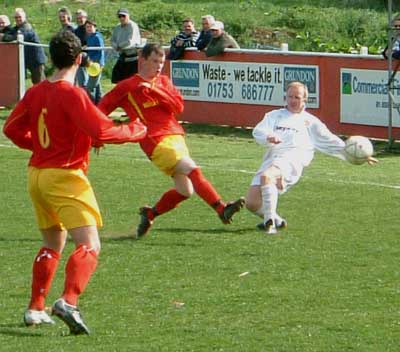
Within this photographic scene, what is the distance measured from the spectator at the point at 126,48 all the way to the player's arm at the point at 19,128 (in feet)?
46.8

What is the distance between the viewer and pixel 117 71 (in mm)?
22344

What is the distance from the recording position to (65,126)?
752cm

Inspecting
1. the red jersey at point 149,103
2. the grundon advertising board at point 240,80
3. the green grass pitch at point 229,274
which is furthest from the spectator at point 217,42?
the red jersey at point 149,103

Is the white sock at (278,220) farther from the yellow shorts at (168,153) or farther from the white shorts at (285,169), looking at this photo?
the yellow shorts at (168,153)

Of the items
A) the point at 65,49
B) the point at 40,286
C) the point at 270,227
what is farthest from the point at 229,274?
the point at 65,49

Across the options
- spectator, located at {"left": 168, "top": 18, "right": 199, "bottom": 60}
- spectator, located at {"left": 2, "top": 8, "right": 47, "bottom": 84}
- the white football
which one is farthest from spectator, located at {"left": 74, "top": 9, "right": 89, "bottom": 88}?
the white football

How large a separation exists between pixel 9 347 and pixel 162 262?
2.78m

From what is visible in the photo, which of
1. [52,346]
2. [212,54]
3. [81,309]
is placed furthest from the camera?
[212,54]

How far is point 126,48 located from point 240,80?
2.31m

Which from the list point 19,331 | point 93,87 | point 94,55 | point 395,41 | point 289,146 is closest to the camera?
point 19,331

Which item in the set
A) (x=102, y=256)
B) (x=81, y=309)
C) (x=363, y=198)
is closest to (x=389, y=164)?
(x=363, y=198)

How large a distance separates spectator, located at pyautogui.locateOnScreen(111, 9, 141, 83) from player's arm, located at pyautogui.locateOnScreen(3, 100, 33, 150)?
562 inches

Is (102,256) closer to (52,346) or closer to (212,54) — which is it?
(52,346)

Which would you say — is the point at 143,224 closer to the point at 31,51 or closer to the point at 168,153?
the point at 168,153
